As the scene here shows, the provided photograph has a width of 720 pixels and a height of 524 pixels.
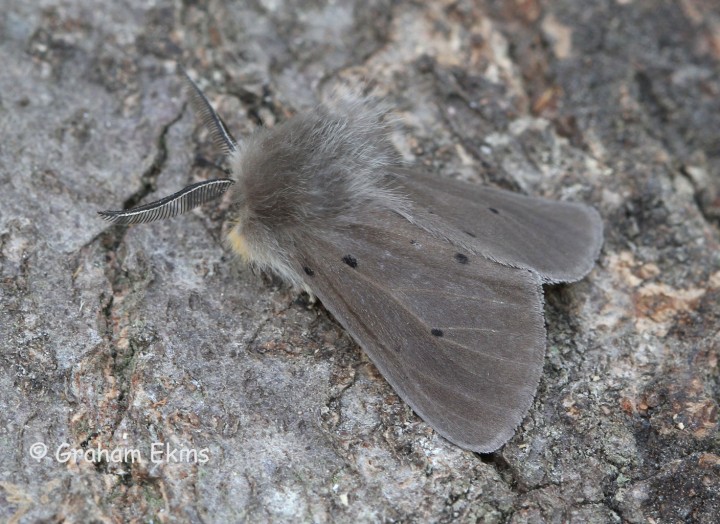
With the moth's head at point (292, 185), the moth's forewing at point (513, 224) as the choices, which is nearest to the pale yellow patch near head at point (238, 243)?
the moth's head at point (292, 185)

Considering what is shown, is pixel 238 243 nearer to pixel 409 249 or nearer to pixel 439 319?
pixel 409 249

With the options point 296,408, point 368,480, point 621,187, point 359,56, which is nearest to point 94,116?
point 359,56

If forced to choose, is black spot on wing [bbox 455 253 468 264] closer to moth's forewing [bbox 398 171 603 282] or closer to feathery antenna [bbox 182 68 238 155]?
moth's forewing [bbox 398 171 603 282]

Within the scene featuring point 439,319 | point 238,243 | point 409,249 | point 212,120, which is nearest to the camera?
point 439,319

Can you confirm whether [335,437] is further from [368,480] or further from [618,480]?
[618,480]

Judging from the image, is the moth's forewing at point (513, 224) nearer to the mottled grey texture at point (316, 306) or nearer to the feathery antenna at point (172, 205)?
the mottled grey texture at point (316, 306)

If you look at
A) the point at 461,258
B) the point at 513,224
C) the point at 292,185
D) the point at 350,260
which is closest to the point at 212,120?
the point at 292,185

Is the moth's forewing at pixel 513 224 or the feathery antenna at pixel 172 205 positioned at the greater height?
the feathery antenna at pixel 172 205
